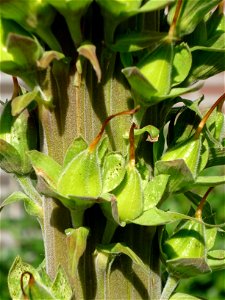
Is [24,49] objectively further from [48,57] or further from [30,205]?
[30,205]

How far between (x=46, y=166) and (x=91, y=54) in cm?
17

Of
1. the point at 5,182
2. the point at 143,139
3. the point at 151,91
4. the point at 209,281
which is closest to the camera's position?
the point at 151,91

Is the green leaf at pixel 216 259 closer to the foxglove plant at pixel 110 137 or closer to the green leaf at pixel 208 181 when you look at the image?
the foxglove plant at pixel 110 137

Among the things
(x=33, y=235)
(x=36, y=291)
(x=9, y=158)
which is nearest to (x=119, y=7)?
(x=9, y=158)

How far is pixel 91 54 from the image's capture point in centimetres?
96

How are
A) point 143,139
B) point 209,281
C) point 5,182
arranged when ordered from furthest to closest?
point 5,182
point 209,281
point 143,139

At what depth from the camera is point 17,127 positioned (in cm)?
110

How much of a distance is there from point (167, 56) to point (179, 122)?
151mm

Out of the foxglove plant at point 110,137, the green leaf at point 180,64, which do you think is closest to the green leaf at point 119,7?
the foxglove plant at point 110,137

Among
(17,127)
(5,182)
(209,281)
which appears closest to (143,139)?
(17,127)

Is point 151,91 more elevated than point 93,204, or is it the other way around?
point 151,91

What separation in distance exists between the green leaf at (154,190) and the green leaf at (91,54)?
0.18m

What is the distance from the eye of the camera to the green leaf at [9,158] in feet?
3.56

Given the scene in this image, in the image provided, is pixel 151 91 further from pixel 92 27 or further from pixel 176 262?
pixel 176 262
